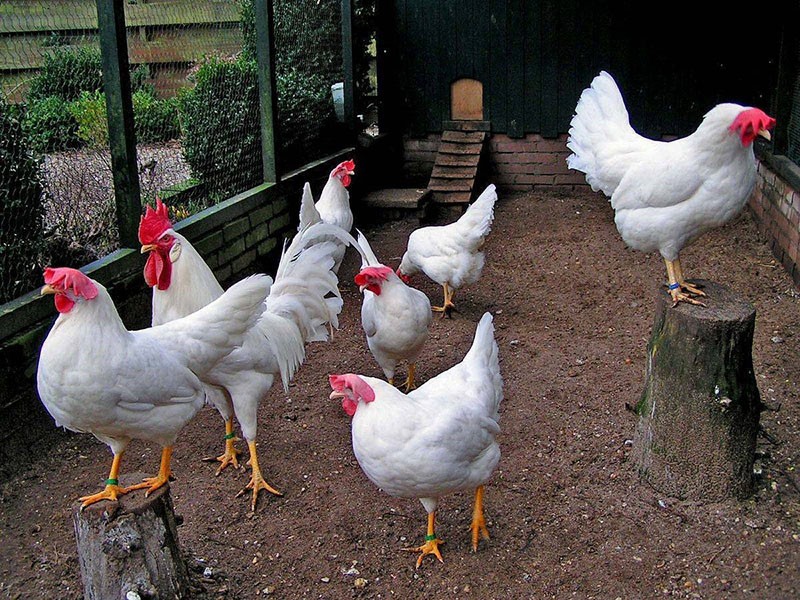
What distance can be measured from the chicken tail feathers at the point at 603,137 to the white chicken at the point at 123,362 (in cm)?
227

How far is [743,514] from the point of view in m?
3.65

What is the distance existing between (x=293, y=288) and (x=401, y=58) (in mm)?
6476

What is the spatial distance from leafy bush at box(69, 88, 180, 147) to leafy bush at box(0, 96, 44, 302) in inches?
22.1

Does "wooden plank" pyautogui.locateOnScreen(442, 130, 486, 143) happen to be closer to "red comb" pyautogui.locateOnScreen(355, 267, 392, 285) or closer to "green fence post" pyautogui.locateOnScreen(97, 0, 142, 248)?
"green fence post" pyautogui.locateOnScreen(97, 0, 142, 248)

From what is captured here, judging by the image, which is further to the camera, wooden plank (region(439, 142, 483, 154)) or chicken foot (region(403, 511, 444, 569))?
wooden plank (region(439, 142, 483, 154))

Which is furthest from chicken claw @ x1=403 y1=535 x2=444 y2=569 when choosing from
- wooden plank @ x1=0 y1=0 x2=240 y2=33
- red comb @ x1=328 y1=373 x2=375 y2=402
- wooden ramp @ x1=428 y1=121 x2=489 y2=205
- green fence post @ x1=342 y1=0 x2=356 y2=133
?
green fence post @ x1=342 y1=0 x2=356 y2=133

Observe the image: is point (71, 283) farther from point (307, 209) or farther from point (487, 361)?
point (307, 209)

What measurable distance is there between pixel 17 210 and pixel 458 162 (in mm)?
6005

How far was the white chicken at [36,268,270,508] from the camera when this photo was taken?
2818 millimetres

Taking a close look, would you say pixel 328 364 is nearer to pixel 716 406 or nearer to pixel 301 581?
pixel 301 581

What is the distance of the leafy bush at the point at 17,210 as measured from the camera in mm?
4281

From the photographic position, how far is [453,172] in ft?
30.5

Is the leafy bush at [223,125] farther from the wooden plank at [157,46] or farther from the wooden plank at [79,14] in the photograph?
the wooden plank at [79,14]

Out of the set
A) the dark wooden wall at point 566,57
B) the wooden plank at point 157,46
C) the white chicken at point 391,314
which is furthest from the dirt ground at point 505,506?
the dark wooden wall at point 566,57
